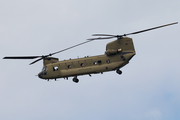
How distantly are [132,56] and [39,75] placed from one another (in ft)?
64.6

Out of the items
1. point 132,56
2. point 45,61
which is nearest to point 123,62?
point 132,56

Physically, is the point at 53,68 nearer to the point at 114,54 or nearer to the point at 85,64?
the point at 85,64

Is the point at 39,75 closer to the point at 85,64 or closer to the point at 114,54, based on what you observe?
the point at 85,64

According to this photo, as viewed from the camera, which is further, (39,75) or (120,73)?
(39,75)

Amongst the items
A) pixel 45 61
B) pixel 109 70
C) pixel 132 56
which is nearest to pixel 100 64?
pixel 109 70

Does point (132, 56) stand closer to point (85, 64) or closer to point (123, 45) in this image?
point (123, 45)

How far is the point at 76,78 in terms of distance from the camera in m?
64.0

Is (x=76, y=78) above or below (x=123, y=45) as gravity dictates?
below

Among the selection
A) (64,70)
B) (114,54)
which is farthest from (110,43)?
(64,70)

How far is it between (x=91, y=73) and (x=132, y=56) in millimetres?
8674

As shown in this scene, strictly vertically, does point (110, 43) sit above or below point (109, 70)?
above

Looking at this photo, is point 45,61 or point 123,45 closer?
point 123,45

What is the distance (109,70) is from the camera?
62062 millimetres

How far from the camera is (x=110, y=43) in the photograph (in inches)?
2496
